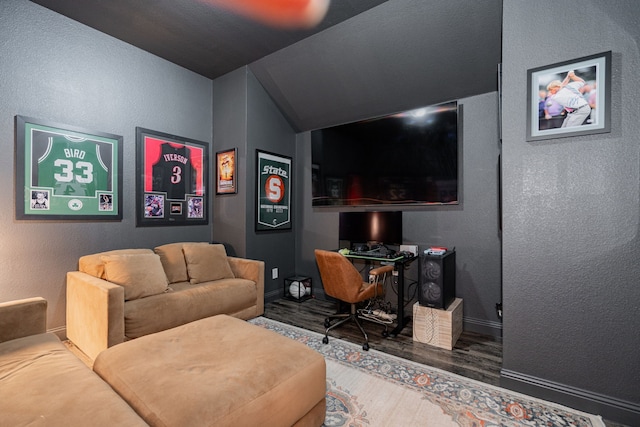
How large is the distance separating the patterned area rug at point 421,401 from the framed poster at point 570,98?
174cm

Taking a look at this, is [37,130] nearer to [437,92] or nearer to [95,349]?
[95,349]

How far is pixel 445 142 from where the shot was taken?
319cm

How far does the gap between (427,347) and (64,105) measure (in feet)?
13.7

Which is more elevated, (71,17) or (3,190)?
(71,17)

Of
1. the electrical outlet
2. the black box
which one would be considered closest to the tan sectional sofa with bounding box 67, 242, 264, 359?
the black box

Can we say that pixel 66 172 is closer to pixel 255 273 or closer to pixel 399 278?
pixel 255 273

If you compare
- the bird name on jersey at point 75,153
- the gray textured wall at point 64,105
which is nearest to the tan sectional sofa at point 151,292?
the gray textured wall at point 64,105

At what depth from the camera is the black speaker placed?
2729 mm

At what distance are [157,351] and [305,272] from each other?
9.62 feet

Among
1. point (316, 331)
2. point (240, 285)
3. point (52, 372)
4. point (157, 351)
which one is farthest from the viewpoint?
point (240, 285)

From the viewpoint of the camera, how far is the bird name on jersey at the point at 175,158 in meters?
3.63

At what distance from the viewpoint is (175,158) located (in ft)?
12.2

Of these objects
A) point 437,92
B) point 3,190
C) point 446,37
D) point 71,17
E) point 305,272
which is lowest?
point 305,272

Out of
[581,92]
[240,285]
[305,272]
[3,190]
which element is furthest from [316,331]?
[3,190]
